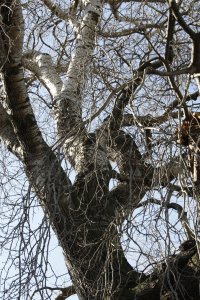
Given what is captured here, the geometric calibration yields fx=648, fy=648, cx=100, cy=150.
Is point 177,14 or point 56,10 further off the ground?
point 56,10

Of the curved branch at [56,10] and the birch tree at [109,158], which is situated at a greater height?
the curved branch at [56,10]

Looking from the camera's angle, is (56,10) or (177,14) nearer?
(177,14)

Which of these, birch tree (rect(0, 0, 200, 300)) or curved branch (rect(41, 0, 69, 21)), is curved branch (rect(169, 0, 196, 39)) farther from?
curved branch (rect(41, 0, 69, 21))

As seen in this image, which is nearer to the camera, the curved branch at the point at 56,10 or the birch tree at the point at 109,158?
the birch tree at the point at 109,158

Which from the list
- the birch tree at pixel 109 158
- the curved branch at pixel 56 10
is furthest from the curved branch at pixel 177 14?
the curved branch at pixel 56 10

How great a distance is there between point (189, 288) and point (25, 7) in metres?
2.79

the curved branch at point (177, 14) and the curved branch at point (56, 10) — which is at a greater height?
the curved branch at point (56, 10)

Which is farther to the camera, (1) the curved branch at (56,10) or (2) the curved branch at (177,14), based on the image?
(1) the curved branch at (56,10)

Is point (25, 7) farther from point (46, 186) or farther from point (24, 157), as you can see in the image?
point (46, 186)

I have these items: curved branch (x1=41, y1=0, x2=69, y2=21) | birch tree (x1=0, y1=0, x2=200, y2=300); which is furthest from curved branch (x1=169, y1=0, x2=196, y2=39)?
curved branch (x1=41, y1=0, x2=69, y2=21)

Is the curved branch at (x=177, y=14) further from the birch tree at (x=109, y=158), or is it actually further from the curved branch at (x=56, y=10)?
the curved branch at (x=56, y=10)

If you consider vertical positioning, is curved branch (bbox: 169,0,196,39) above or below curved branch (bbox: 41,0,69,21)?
below

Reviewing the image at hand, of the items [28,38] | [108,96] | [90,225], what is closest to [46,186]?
[90,225]

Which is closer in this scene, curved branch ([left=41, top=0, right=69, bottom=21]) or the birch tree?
the birch tree
